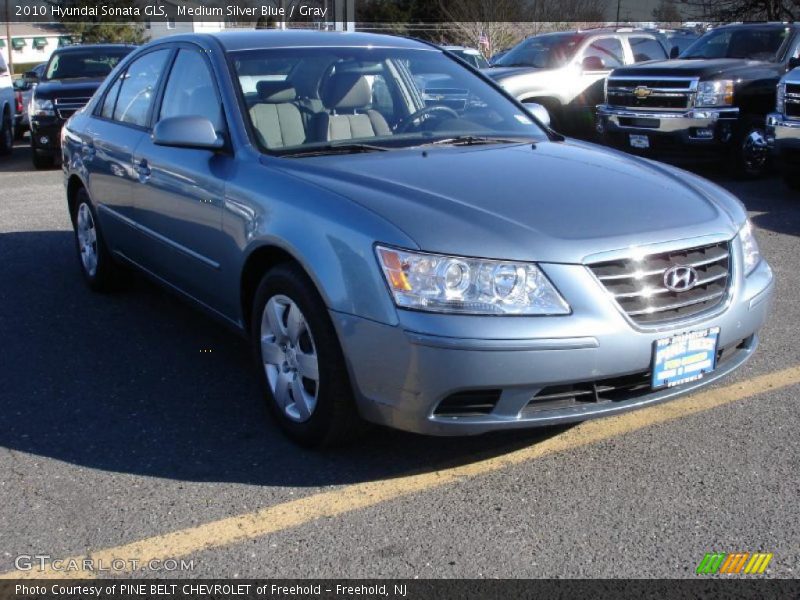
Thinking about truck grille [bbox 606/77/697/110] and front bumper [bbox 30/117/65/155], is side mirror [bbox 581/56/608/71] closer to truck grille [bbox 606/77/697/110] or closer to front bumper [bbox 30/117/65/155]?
truck grille [bbox 606/77/697/110]

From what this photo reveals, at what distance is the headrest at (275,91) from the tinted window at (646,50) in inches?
444

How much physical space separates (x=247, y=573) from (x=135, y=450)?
3.63 feet

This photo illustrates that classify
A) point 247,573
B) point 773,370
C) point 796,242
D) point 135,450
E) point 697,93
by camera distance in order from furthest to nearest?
point 697,93 < point 796,242 < point 773,370 < point 135,450 < point 247,573

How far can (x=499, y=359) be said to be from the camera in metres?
3.17

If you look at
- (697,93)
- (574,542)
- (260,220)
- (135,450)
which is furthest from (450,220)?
(697,93)

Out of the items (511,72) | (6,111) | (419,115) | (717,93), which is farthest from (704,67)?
(6,111)

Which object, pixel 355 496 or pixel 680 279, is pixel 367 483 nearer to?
pixel 355 496

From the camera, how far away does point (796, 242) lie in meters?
7.64

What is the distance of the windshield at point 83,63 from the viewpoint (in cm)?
1419

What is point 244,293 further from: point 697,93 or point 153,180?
point 697,93

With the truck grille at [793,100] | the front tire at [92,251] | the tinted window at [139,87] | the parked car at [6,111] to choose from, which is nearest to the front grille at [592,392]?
the tinted window at [139,87]

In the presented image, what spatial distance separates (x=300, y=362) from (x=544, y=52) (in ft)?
38.4

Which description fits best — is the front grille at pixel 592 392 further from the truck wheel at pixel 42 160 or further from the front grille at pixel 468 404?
the truck wheel at pixel 42 160

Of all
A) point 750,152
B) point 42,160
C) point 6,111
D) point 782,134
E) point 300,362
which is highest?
point 782,134
